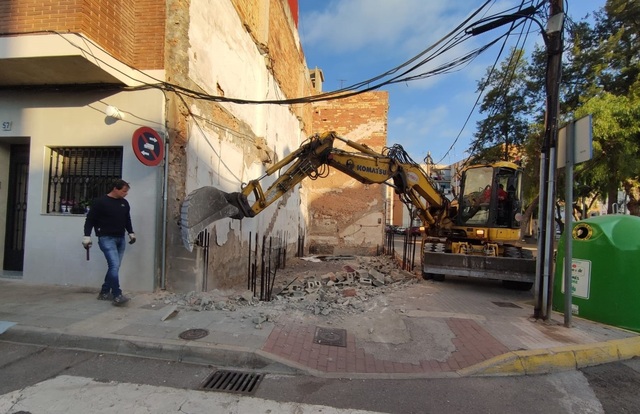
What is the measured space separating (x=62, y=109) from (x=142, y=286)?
367cm

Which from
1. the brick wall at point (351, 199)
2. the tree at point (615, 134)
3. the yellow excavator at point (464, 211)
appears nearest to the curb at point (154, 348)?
the yellow excavator at point (464, 211)

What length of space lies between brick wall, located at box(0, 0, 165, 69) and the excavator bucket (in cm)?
254

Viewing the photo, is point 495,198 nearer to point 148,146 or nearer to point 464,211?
point 464,211

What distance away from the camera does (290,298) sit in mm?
6711

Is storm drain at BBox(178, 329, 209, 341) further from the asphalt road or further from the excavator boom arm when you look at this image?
the excavator boom arm

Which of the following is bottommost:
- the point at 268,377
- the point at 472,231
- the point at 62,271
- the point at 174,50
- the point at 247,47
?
the point at 268,377

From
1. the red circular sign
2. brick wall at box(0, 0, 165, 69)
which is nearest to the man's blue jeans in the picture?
the red circular sign

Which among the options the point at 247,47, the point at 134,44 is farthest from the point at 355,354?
the point at 247,47

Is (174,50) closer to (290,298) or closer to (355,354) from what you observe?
(290,298)

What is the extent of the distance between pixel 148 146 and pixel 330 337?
413cm

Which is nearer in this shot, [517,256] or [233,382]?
[233,382]

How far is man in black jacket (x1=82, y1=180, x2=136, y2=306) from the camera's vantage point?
5617 millimetres

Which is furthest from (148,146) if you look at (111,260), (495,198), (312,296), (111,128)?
(495,198)

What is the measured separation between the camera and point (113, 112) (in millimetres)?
6230
